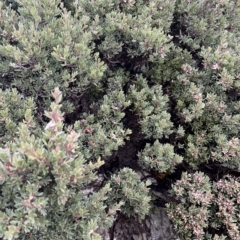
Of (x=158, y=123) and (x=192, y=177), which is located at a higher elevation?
(x=158, y=123)

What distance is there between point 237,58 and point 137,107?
41.0 inches

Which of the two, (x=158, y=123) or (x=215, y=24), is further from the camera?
(x=215, y=24)

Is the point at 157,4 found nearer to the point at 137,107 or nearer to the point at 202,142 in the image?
the point at 137,107

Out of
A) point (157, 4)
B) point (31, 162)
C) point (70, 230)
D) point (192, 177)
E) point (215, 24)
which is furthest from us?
point (215, 24)

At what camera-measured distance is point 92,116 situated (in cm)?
270

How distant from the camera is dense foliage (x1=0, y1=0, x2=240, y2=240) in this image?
2.48 metres

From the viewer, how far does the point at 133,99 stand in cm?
283

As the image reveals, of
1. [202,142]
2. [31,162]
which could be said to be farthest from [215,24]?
[31,162]

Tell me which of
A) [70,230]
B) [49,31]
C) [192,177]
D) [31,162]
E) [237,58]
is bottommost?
[70,230]

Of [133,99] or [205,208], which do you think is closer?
[205,208]

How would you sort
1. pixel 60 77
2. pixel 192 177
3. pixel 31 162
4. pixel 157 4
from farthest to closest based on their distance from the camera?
1. pixel 157 4
2. pixel 192 177
3. pixel 60 77
4. pixel 31 162

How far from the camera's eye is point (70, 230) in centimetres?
197

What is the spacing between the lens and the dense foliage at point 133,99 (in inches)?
97.6

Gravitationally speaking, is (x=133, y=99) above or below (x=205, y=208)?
above
